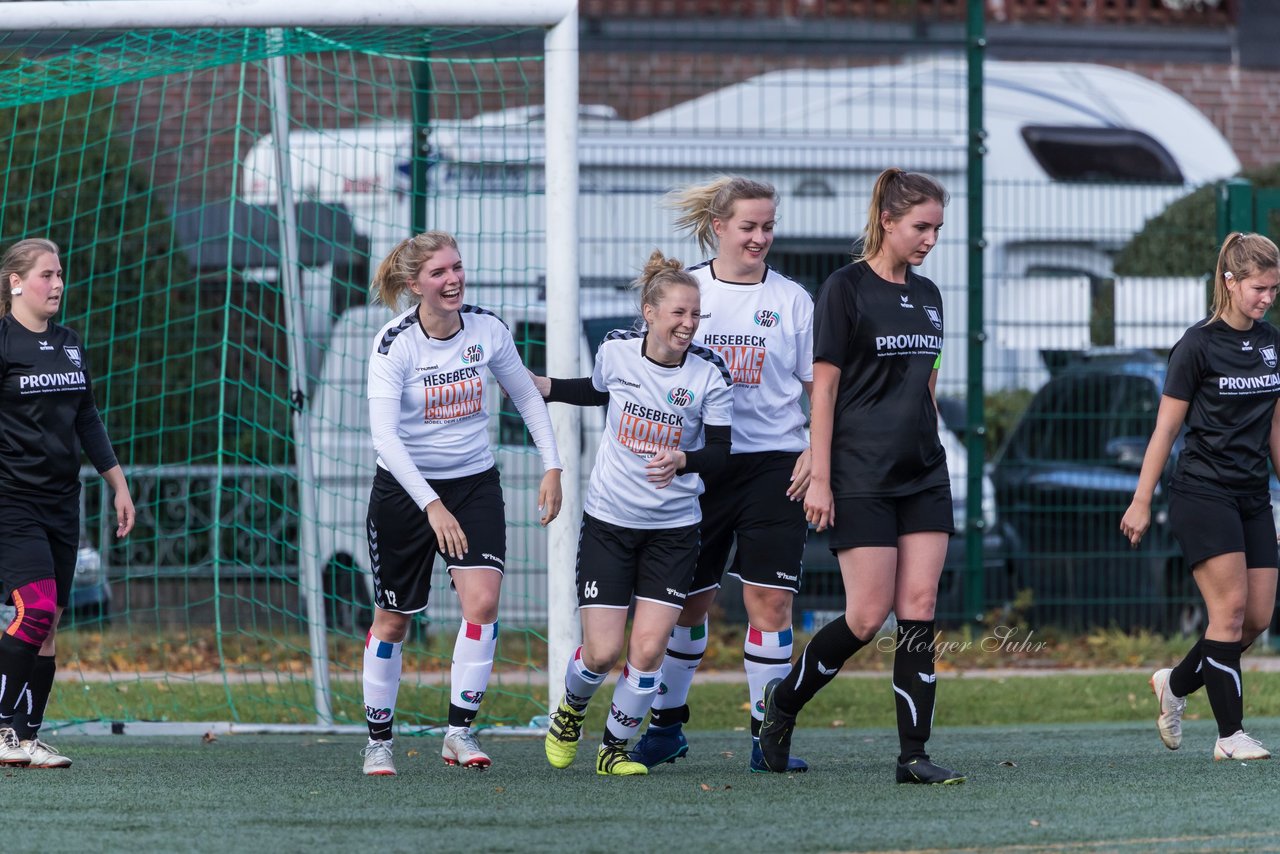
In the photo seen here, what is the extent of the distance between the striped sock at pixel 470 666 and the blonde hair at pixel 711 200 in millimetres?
1554

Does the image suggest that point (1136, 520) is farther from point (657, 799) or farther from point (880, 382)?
point (657, 799)

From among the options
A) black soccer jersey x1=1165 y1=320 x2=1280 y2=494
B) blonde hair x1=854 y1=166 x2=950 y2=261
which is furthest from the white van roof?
black soccer jersey x1=1165 y1=320 x2=1280 y2=494

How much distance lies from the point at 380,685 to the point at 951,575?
190 inches

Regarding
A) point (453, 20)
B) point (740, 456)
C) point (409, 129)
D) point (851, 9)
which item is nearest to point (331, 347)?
point (409, 129)

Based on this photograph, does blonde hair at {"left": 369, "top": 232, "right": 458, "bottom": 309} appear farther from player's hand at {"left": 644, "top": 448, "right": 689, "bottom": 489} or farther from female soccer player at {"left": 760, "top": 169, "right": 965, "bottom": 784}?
female soccer player at {"left": 760, "top": 169, "right": 965, "bottom": 784}

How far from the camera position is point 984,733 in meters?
7.50

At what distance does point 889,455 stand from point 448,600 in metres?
4.67

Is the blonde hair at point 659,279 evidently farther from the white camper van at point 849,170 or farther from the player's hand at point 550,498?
the white camper van at point 849,170

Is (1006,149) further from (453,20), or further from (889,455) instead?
(889,455)

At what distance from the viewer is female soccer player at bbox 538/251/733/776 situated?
18.1 ft

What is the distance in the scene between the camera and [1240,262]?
5703 millimetres

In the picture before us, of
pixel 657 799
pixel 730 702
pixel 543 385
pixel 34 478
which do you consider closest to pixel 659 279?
pixel 543 385

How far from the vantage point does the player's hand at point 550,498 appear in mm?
5785

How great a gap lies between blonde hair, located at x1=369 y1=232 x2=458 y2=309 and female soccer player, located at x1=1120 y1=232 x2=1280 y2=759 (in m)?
2.48
